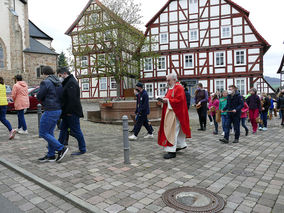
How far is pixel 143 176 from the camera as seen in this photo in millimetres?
4246

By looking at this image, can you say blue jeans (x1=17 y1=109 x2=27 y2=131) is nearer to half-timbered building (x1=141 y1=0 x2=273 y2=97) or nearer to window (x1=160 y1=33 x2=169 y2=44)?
half-timbered building (x1=141 y1=0 x2=273 y2=97)

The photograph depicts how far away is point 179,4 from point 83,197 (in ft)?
91.1

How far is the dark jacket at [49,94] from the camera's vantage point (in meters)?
4.84

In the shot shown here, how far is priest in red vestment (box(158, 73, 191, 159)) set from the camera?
5.39 meters

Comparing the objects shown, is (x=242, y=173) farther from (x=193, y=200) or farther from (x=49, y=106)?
(x=49, y=106)

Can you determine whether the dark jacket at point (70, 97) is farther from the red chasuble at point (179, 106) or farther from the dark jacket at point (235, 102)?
the dark jacket at point (235, 102)

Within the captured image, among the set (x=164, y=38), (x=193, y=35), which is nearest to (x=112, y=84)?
(x=164, y=38)

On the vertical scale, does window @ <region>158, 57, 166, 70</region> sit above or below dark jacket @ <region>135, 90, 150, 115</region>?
above

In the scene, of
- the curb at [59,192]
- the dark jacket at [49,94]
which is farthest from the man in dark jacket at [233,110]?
the curb at [59,192]

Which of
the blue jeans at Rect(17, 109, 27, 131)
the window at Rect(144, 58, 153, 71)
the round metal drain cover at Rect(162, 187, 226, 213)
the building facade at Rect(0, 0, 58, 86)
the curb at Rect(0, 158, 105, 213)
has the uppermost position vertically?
the building facade at Rect(0, 0, 58, 86)

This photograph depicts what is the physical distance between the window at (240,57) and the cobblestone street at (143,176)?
71.0 feet

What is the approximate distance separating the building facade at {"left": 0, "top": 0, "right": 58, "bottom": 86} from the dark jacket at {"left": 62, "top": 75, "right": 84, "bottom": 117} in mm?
27130

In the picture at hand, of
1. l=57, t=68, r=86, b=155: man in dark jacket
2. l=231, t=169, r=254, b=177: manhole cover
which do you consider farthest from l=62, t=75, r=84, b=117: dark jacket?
l=231, t=169, r=254, b=177: manhole cover

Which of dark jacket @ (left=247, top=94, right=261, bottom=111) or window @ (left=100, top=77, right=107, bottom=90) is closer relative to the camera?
dark jacket @ (left=247, top=94, right=261, bottom=111)
